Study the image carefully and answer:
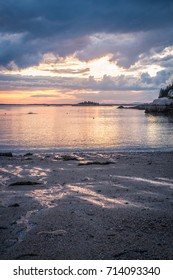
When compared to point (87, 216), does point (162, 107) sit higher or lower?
higher

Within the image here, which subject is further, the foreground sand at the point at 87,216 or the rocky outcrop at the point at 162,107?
the rocky outcrop at the point at 162,107

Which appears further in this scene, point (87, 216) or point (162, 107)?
point (162, 107)

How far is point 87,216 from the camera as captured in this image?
Answer: 722 cm

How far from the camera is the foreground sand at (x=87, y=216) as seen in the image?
548cm

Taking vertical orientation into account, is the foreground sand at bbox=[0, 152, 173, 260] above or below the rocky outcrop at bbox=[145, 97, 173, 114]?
below

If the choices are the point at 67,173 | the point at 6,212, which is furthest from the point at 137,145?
the point at 6,212

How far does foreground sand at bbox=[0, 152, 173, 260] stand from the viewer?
5.48 m

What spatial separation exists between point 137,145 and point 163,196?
1930 centimetres

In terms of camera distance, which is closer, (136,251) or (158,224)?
(136,251)

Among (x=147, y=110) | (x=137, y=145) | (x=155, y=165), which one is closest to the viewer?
(x=155, y=165)

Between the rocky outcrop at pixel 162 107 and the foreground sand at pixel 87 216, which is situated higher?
the rocky outcrop at pixel 162 107

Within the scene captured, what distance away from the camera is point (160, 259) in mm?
5098

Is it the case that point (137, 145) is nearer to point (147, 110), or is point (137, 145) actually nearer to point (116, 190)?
point (116, 190)

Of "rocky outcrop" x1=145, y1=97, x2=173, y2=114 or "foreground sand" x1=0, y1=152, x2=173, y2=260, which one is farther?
"rocky outcrop" x1=145, y1=97, x2=173, y2=114
